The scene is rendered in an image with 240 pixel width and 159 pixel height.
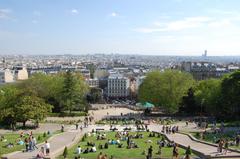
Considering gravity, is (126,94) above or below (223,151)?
below

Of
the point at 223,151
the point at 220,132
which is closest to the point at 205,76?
the point at 220,132

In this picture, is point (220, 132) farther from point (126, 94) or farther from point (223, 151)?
point (126, 94)

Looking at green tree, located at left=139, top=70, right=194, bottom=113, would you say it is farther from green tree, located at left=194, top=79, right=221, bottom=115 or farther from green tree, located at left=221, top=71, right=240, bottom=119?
green tree, located at left=221, top=71, right=240, bottom=119

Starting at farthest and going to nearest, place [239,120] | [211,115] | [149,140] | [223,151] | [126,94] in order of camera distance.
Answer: [126,94]
[211,115]
[239,120]
[149,140]
[223,151]

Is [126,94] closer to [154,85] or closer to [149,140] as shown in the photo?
[154,85]

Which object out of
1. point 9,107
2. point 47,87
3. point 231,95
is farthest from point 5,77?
point 231,95

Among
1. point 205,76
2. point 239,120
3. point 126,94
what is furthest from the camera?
point 205,76

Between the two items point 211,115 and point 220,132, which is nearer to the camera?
point 220,132

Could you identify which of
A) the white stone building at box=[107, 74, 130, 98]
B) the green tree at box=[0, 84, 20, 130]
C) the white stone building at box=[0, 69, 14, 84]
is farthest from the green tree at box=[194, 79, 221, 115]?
the white stone building at box=[0, 69, 14, 84]
